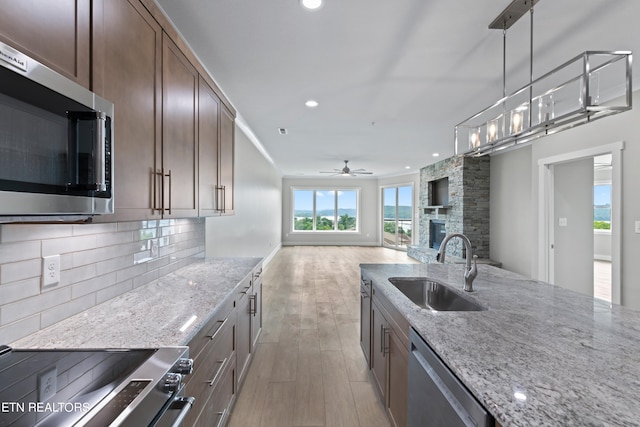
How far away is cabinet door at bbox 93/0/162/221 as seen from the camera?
1111 mm

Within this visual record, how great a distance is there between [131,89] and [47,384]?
112 centimetres

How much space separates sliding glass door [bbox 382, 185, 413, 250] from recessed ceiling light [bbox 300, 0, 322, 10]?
332 inches

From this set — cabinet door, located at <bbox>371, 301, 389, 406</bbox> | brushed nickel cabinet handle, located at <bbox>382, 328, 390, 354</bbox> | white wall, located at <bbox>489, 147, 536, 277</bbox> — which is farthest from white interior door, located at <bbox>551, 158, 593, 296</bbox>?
brushed nickel cabinet handle, located at <bbox>382, 328, 390, 354</bbox>

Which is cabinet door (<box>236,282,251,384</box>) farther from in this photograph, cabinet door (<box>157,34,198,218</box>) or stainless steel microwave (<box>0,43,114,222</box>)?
stainless steel microwave (<box>0,43,114,222</box>)

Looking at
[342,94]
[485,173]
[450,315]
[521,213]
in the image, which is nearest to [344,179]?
[485,173]

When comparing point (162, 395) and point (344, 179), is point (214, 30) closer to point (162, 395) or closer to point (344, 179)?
point (162, 395)

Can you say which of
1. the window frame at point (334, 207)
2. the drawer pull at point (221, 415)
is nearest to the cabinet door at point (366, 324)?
the drawer pull at point (221, 415)

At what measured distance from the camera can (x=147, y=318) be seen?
1.31 meters

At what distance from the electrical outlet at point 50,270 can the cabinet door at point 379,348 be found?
172 cm

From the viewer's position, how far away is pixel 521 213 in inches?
213

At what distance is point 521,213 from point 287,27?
17.6 feet

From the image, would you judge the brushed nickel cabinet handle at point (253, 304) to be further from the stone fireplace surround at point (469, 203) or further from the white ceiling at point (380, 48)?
the stone fireplace surround at point (469, 203)

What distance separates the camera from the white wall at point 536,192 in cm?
303

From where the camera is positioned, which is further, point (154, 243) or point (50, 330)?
point (154, 243)
